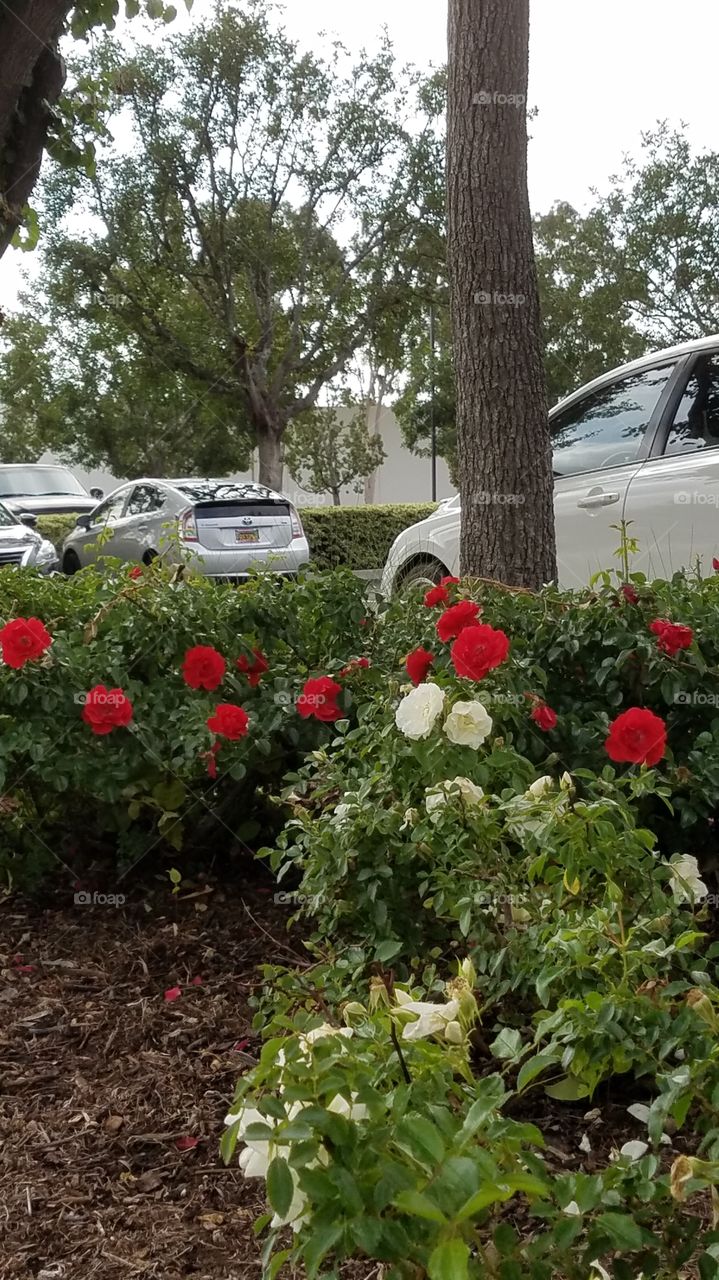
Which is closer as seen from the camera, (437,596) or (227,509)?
(437,596)

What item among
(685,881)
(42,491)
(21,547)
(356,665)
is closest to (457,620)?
(356,665)

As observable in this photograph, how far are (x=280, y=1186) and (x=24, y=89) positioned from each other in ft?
11.5

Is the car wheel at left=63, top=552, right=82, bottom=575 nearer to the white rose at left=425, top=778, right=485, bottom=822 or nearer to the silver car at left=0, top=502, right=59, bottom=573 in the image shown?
the silver car at left=0, top=502, right=59, bottom=573

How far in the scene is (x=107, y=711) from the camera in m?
3.12

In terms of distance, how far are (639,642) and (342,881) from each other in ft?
3.51

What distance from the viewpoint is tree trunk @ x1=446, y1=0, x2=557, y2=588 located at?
172 inches

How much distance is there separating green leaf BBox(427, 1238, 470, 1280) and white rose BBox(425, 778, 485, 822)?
1.26 m

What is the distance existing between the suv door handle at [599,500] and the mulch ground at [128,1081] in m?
3.18

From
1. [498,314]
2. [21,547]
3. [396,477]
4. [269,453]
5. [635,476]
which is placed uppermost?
[498,314]

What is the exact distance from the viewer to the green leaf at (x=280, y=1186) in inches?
45.0

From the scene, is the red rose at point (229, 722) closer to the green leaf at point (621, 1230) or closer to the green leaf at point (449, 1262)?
the green leaf at point (621, 1230)

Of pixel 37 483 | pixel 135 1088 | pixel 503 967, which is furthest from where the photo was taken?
pixel 37 483

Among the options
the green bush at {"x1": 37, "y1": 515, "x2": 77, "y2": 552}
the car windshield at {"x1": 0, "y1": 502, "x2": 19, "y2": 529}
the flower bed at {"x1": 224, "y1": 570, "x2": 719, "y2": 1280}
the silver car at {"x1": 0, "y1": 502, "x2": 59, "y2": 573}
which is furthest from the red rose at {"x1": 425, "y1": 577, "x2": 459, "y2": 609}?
the green bush at {"x1": 37, "y1": 515, "x2": 77, "y2": 552}

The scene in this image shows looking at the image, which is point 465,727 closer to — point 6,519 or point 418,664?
point 418,664
